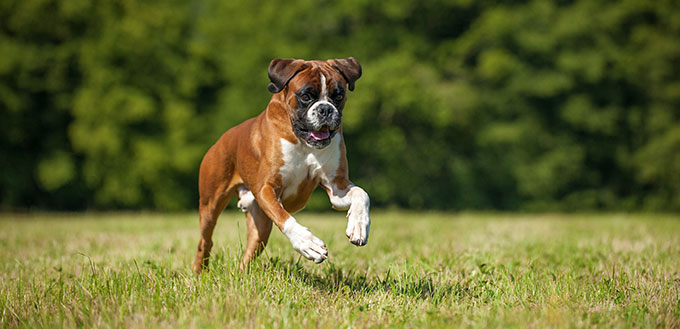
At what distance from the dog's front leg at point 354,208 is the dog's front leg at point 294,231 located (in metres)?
0.23

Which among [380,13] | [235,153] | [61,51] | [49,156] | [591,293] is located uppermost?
[380,13]

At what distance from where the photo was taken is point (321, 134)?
4148mm

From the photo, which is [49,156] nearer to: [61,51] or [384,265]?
[61,51]

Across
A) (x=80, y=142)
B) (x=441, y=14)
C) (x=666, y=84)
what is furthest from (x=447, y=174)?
(x=80, y=142)

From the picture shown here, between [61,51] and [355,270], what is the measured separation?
694 inches

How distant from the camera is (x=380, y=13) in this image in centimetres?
2117

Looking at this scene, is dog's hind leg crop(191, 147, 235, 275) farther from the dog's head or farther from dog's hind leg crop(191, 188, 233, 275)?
the dog's head

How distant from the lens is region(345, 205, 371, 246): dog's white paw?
3820mm

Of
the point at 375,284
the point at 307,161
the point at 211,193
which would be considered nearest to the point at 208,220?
the point at 211,193

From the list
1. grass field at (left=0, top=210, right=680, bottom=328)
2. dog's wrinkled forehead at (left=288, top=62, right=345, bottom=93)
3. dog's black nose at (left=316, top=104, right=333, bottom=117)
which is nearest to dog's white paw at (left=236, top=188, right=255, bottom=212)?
grass field at (left=0, top=210, right=680, bottom=328)

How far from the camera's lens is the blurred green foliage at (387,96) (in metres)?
19.3

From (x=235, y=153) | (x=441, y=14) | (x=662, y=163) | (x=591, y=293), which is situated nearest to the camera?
(x=591, y=293)

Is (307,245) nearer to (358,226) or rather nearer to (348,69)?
(358,226)

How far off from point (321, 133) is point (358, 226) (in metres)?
0.73
